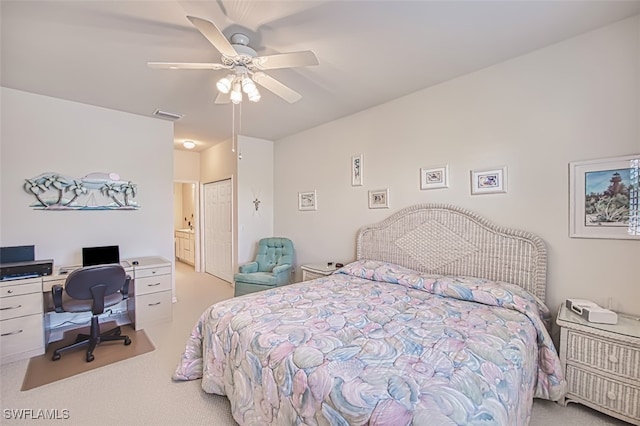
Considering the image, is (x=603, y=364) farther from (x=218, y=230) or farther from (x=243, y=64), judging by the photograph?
(x=218, y=230)

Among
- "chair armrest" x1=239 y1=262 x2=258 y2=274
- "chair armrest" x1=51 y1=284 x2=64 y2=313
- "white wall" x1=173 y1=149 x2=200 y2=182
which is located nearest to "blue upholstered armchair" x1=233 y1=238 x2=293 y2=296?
"chair armrest" x1=239 y1=262 x2=258 y2=274

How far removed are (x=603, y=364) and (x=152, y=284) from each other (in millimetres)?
4252

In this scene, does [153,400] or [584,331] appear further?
[153,400]

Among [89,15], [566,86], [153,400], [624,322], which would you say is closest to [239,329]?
[153,400]

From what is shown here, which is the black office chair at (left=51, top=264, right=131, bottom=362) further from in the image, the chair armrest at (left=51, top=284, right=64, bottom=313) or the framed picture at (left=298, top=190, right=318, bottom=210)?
the framed picture at (left=298, top=190, right=318, bottom=210)

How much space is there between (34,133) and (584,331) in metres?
5.39

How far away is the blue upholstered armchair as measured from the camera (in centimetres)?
383

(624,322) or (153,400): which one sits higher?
(624,322)

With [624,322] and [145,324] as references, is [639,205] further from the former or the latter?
[145,324]

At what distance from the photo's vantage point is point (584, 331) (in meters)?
1.86

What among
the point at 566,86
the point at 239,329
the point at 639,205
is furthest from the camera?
the point at 566,86

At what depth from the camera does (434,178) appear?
3.03 meters

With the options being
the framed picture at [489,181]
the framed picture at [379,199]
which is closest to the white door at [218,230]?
the framed picture at [379,199]

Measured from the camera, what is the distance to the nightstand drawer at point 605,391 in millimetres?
1707
